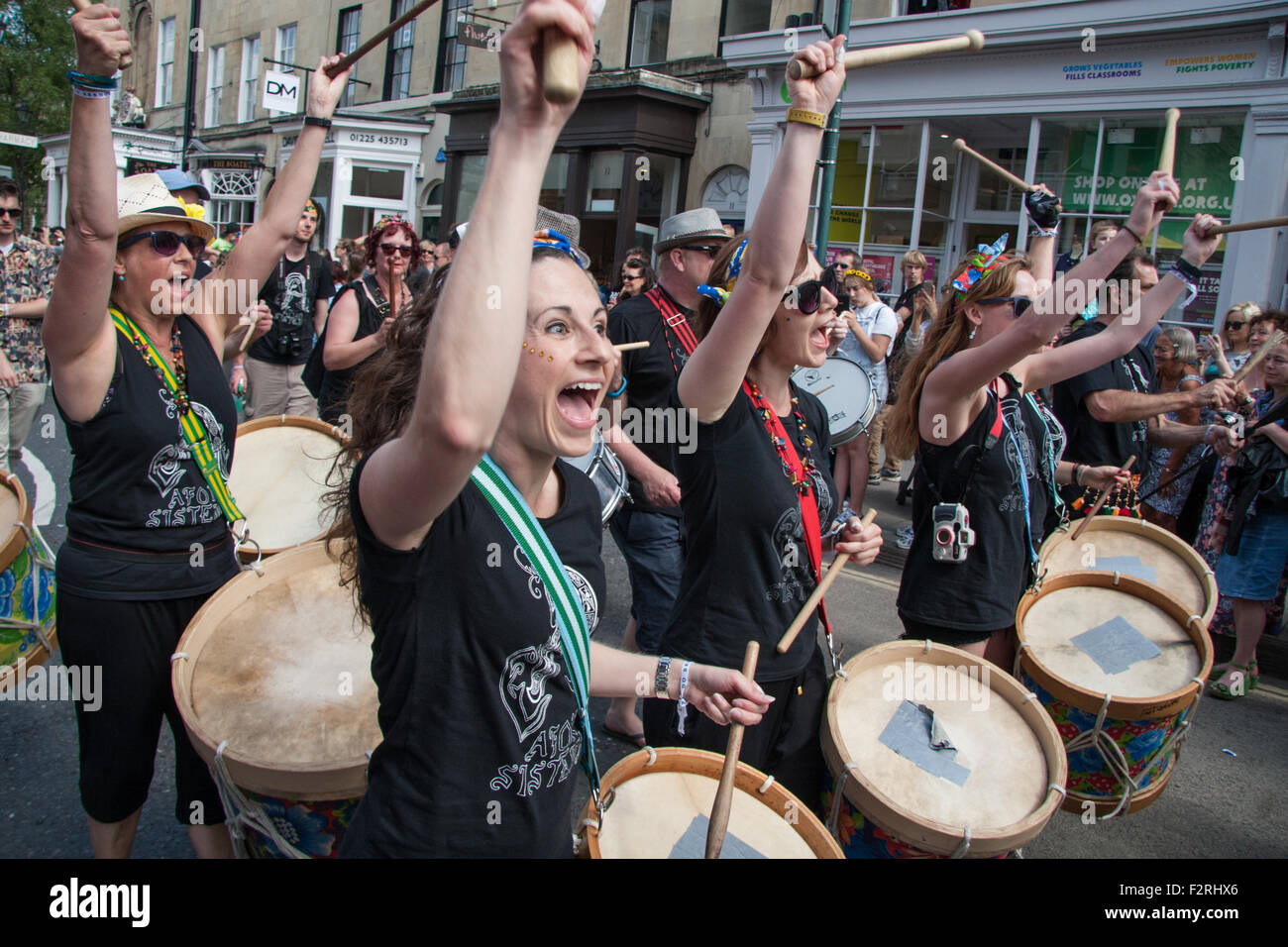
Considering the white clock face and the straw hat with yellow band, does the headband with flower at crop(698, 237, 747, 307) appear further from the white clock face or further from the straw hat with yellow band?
the white clock face

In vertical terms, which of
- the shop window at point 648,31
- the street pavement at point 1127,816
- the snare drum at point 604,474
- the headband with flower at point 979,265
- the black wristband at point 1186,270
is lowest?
the street pavement at point 1127,816

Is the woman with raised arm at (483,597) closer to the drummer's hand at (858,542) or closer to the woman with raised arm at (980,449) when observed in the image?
the drummer's hand at (858,542)

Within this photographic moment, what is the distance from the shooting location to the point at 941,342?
331cm

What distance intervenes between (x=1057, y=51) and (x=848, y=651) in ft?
32.1

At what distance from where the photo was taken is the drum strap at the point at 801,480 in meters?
2.48

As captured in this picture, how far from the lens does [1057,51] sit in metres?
11.5

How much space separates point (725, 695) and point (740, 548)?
0.56 metres

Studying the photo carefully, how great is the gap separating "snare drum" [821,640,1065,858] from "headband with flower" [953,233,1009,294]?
4.44 ft

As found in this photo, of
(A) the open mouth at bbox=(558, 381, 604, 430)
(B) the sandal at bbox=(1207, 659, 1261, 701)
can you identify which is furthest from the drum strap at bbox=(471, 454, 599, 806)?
(B) the sandal at bbox=(1207, 659, 1261, 701)

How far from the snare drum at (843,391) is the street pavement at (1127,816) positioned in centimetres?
166

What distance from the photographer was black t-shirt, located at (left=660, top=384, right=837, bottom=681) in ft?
7.87

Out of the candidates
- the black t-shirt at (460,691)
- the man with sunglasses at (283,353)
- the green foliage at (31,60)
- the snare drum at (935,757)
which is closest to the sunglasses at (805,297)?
the snare drum at (935,757)
